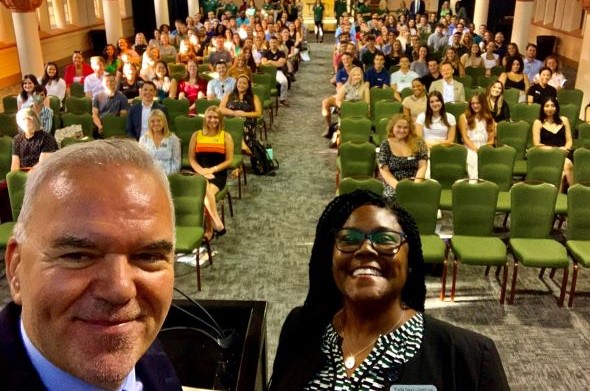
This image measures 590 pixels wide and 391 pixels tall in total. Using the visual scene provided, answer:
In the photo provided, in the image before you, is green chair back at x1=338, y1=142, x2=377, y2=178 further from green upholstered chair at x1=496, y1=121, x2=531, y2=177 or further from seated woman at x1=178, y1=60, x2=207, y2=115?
seated woman at x1=178, y1=60, x2=207, y2=115

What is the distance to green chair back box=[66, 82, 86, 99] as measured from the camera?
9.48 metres

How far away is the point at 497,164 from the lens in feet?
20.1

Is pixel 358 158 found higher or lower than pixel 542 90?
lower

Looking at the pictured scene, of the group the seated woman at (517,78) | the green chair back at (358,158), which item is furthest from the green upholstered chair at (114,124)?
the seated woman at (517,78)

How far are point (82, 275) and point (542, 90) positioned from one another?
29.3ft

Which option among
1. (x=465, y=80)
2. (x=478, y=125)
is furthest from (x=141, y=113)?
(x=465, y=80)

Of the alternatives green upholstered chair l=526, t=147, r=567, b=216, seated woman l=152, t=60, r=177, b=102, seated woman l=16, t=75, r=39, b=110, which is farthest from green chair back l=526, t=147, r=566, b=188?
seated woman l=16, t=75, r=39, b=110

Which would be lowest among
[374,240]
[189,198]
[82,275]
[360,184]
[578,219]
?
[578,219]

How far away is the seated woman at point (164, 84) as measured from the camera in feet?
30.2

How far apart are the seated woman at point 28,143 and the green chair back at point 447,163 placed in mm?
Answer: 4132

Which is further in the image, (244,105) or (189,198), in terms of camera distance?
(244,105)

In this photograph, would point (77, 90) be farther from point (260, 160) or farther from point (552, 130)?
point (552, 130)

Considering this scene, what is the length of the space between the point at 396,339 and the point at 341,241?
333mm

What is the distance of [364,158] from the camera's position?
21.2ft
